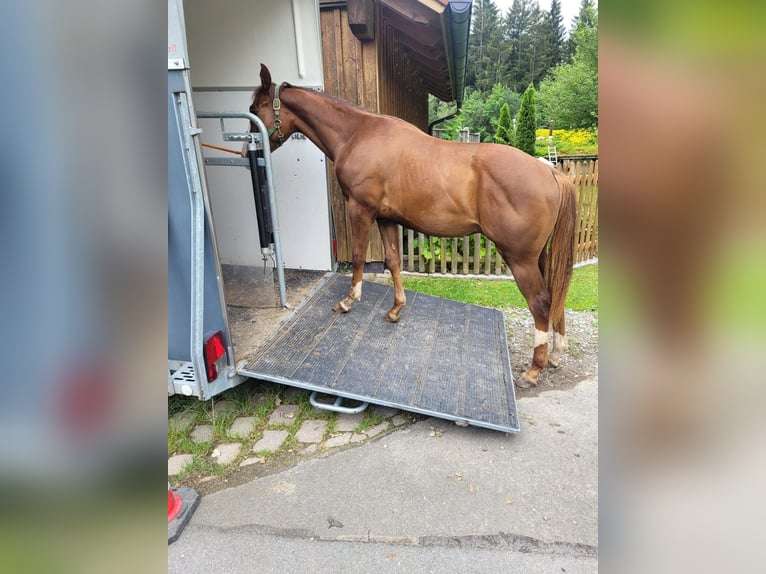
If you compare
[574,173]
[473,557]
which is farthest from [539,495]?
[574,173]

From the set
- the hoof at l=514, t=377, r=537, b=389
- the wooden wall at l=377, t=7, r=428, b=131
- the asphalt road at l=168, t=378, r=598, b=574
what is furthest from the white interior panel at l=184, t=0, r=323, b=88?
the asphalt road at l=168, t=378, r=598, b=574

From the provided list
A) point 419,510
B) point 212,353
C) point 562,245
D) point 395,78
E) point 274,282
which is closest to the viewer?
point 419,510

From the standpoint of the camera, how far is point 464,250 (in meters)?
6.10

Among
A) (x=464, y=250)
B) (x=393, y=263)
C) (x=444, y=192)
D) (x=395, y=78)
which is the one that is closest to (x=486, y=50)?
(x=395, y=78)

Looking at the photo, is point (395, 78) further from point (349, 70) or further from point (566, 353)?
point (566, 353)

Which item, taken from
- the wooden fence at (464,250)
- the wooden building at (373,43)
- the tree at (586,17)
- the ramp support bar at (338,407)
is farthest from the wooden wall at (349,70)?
the ramp support bar at (338,407)

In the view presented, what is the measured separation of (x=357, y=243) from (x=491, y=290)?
92.6 inches

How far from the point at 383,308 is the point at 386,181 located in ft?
3.60

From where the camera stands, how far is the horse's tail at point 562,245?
3.11 metres

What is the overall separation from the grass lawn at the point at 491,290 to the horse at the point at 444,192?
5.03 feet

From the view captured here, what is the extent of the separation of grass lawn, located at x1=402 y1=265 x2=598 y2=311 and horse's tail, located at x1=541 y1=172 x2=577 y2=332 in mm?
1864
